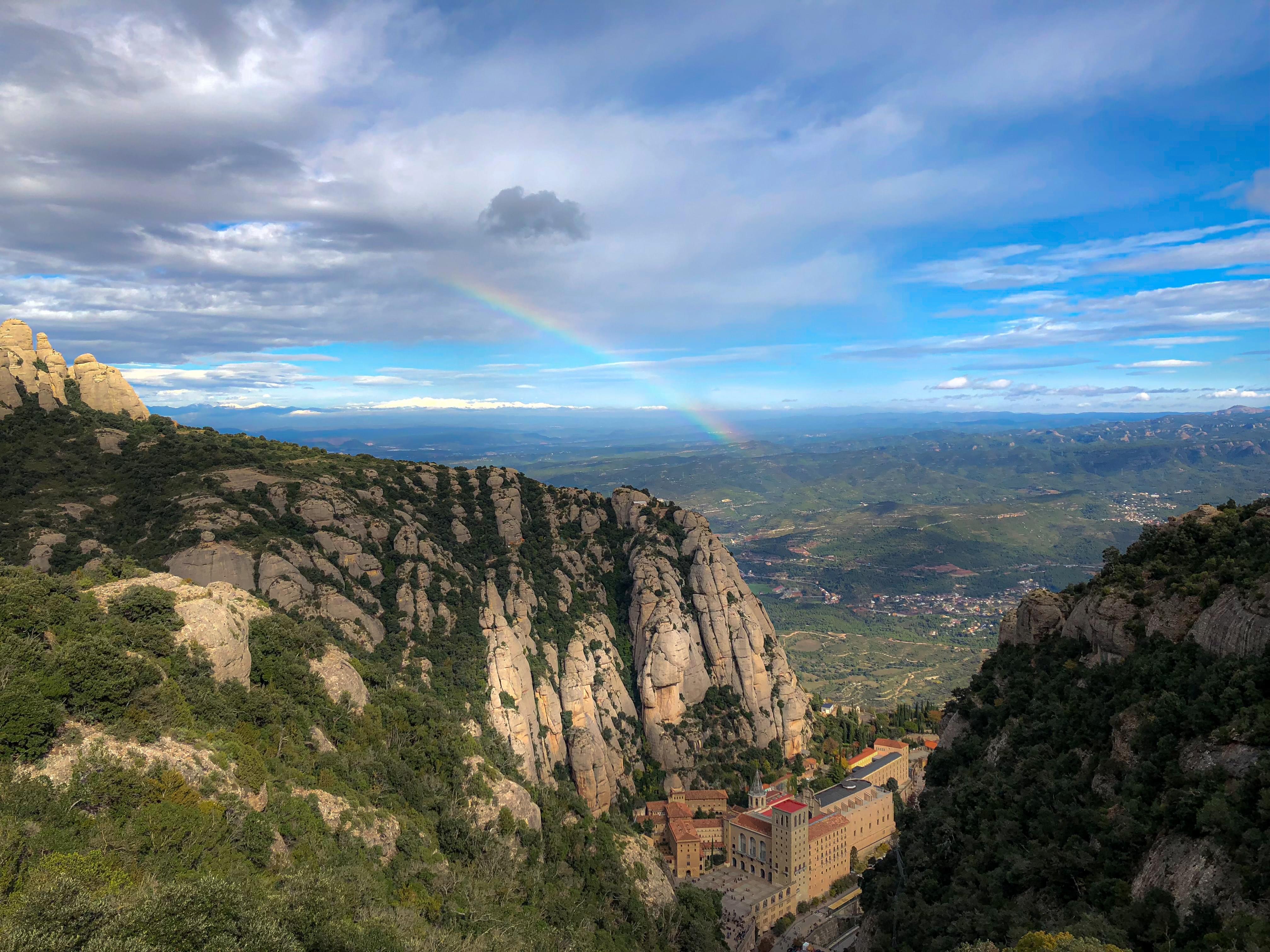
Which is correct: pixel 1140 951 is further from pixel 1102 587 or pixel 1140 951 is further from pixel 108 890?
pixel 108 890

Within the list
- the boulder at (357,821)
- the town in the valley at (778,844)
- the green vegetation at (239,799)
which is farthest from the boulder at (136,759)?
the town in the valley at (778,844)

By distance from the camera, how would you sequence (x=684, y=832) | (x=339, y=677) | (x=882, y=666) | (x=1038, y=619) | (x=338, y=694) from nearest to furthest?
(x=1038, y=619) < (x=338, y=694) < (x=339, y=677) < (x=684, y=832) < (x=882, y=666)

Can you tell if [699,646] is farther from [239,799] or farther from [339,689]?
[239,799]

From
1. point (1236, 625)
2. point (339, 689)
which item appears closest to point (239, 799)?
point (339, 689)

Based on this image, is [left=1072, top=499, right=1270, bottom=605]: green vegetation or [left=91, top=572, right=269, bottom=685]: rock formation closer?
[left=1072, top=499, right=1270, bottom=605]: green vegetation

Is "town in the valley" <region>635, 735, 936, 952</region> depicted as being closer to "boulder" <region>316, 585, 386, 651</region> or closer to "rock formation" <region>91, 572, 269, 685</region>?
"boulder" <region>316, 585, 386, 651</region>

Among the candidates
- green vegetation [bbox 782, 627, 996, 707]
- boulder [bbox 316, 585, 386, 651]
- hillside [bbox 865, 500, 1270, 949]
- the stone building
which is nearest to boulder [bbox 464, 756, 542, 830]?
hillside [bbox 865, 500, 1270, 949]
